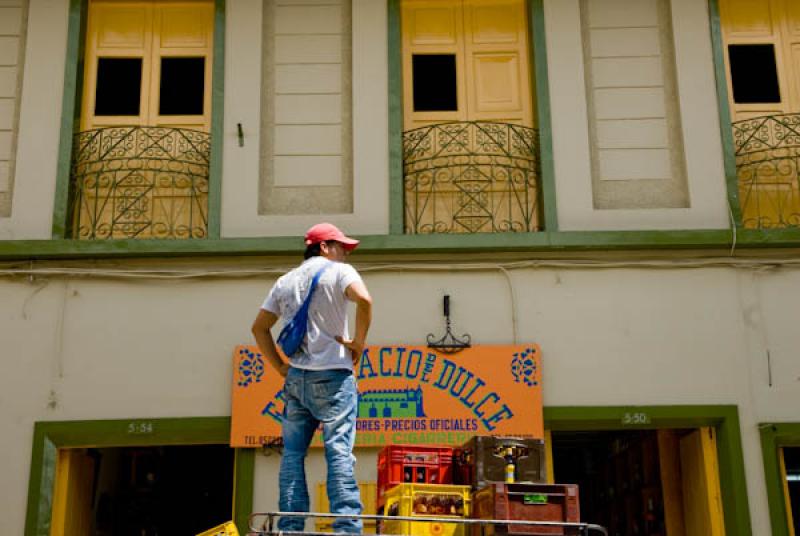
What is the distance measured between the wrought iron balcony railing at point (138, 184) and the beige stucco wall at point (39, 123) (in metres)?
0.30

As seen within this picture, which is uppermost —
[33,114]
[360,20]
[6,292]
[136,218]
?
[360,20]

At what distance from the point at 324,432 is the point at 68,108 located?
261 inches

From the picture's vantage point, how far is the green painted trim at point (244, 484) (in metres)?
11.1

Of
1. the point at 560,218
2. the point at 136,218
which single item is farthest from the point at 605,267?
the point at 136,218

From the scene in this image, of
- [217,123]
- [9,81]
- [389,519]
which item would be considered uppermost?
[9,81]

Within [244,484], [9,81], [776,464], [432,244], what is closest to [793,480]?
[776,464]

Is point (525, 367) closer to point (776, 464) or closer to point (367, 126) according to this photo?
point (776, 464)

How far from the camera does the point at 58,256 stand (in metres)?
11.8

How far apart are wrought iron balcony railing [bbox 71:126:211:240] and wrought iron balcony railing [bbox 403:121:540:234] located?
2290 millimetres

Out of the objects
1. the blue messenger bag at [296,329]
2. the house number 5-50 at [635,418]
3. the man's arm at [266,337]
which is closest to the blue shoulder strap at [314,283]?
the blue messenger bag at [296,329]

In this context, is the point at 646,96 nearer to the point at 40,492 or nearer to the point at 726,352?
the point at 726,352

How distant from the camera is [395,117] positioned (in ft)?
40.5

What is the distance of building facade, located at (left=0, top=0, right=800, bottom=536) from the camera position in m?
11.5

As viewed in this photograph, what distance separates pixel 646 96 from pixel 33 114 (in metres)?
6.66
